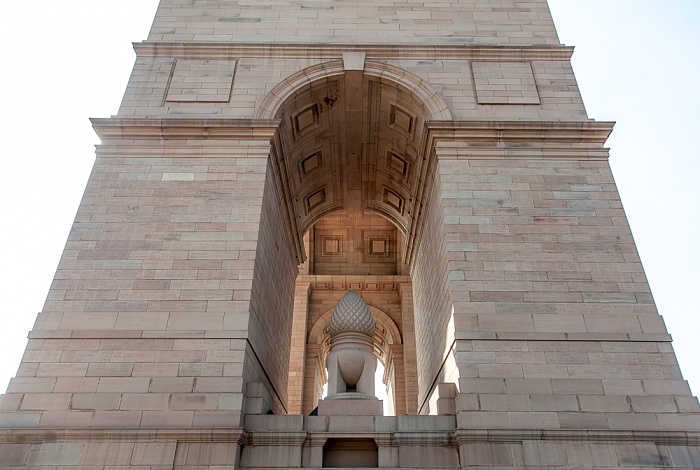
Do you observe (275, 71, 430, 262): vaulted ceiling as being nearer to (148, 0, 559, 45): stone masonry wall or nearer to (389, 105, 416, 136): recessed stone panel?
(389, 105, 416, 136): recessed stone panel

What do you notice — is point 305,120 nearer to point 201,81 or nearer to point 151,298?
point 201,81

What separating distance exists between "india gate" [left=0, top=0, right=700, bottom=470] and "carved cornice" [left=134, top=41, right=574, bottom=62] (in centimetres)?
6

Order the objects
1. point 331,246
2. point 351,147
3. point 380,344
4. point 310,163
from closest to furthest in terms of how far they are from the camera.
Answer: point 310,163
point 351,147
point 331,246
point 380,344

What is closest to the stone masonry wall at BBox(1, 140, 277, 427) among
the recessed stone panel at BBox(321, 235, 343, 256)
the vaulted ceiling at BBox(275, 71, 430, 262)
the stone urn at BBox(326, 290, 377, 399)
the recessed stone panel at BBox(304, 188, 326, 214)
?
the stone urn at BBox(326, 290, 377, 399)

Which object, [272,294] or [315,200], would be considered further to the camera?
[315,200]

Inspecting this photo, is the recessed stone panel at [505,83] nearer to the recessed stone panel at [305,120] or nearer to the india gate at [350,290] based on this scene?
the india gate at [350,290]

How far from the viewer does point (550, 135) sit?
12.6 meters

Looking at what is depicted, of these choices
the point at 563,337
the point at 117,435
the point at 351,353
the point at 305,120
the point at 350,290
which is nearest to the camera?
the point at 117,435

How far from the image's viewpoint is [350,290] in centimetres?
1157

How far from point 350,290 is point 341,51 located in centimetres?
700

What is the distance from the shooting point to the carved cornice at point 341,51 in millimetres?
14148

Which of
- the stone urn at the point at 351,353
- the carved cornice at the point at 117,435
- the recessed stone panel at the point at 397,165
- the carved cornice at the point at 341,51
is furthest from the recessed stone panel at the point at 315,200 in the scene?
the carved cornice at the point at 117,435

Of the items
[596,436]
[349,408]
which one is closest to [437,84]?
[349,408]

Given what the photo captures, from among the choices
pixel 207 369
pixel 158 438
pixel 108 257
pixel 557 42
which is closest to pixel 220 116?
pixel 108 257
